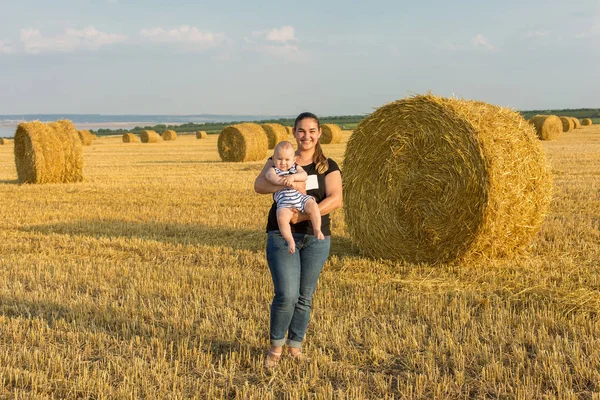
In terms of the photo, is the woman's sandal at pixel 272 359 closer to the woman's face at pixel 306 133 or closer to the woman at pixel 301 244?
the woman at pixel 301 244

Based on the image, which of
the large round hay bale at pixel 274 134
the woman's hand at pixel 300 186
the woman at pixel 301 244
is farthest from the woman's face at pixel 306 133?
the large round hay bale at pixel 274 134

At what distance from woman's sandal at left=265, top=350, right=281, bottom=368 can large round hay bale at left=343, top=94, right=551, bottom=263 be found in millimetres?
3861

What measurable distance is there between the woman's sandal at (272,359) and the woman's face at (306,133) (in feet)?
5.03

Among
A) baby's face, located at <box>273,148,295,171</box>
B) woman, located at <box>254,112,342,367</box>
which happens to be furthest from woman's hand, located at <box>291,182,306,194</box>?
baby's face, located at <box>273,148,295,171</box>

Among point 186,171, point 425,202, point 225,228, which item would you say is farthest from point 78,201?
point 425,202

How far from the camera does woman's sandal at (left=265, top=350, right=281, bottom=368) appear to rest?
4754 mm

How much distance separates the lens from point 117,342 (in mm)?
5328

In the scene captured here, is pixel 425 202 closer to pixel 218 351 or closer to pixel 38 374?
pixel 218 351

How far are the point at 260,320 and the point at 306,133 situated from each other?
2.06 m

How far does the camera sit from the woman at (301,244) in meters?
4.56

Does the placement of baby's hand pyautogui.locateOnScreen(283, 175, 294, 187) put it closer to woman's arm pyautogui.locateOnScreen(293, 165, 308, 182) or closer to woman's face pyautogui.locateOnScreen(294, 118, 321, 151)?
woman's arm pyautogui.locateOnScreen(293, 165, 308, 182)

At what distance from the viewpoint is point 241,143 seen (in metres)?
25.7

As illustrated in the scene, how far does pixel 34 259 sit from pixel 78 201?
605 cm

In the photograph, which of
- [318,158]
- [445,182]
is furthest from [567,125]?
[318,158]
